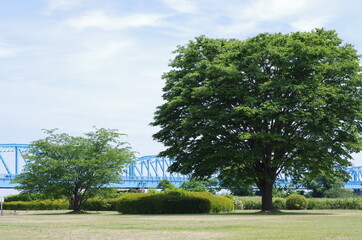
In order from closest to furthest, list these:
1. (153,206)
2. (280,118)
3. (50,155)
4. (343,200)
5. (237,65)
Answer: (280,118) → (237,65) → (153,206) → (50,155) → (343,200)

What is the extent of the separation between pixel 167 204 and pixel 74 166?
8.44 meters

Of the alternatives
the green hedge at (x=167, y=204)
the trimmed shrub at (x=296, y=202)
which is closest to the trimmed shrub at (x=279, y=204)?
the trimmed shrub at (x=296, y=202)

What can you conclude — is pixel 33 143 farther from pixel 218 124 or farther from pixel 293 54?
pixel 293 54

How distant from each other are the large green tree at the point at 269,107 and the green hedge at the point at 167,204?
7.40ft

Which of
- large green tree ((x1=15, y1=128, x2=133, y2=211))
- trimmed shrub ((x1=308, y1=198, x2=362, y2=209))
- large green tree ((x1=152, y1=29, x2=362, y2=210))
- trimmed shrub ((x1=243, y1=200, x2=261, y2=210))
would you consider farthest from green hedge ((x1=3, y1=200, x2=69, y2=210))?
trimmed shrub ((x1=308, y1=198, x2=362, y2=209))

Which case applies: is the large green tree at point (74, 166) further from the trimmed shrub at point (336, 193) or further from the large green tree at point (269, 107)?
the trimmed shrub at point (336, 193)

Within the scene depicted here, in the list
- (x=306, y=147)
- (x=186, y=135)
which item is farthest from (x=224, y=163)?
(x=306, y=147)

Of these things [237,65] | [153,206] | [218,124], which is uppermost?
[237,65]

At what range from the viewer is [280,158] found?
3725 centimetres

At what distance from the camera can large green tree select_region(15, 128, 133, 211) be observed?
1636 inches

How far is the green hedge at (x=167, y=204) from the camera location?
38.3 m

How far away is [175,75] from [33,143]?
13489 millimetres

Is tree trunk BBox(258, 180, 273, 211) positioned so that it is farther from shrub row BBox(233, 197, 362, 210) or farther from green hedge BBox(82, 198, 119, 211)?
green hedge BBox(82, 198, 119, 211)

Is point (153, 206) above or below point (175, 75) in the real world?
below
